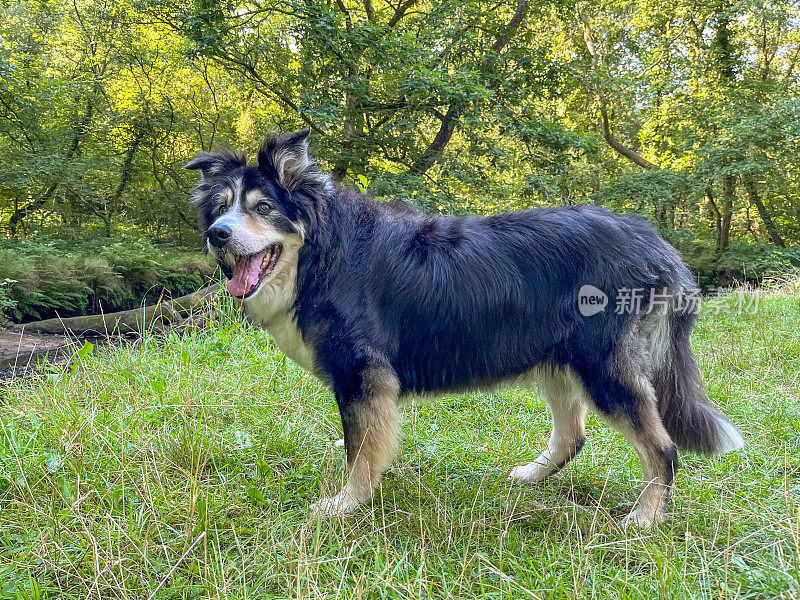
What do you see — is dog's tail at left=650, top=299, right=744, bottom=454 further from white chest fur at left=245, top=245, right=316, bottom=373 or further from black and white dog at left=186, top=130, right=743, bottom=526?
white chest fur at left=245, top=245, right=316, bottom=373

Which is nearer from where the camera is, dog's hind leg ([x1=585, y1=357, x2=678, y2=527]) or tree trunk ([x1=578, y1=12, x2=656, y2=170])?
dog's hind leg ([x1=585, y1=357, x2=678, y2=527])

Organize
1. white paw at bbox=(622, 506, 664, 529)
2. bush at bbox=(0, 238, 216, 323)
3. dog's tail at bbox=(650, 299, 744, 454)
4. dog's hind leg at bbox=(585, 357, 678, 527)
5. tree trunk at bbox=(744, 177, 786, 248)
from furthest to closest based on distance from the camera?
tree trunk at bbox=(744, 177, 786, 248) < bush at bbox=(0, 238, 216, 323) < dog's tail at bbox=(650, 299, 744, 454) < dog's hind leg at bbox=(585, 357, 678, 527) < white paw at bbox=(622, 506, 664, 529)

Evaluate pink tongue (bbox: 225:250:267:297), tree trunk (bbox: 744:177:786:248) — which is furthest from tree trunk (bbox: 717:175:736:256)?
pink tongue (bbox: 225:250:267:297)

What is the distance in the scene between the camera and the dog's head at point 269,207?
2752 mm

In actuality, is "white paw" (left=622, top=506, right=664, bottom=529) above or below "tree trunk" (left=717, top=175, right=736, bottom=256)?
below

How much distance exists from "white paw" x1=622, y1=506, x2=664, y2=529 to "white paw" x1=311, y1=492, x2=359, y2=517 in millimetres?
1424

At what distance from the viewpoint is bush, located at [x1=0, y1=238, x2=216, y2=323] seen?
8.42 meters

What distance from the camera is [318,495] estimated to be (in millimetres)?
2910

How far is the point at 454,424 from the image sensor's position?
159 inches

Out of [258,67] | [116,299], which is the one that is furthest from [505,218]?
[258,67]

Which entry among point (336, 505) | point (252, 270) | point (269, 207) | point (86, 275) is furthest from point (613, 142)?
point (336, 505)

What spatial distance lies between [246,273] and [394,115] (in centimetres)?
872

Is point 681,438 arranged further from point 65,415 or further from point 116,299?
point 116,299

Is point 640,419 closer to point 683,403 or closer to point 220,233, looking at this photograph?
point 683,403
